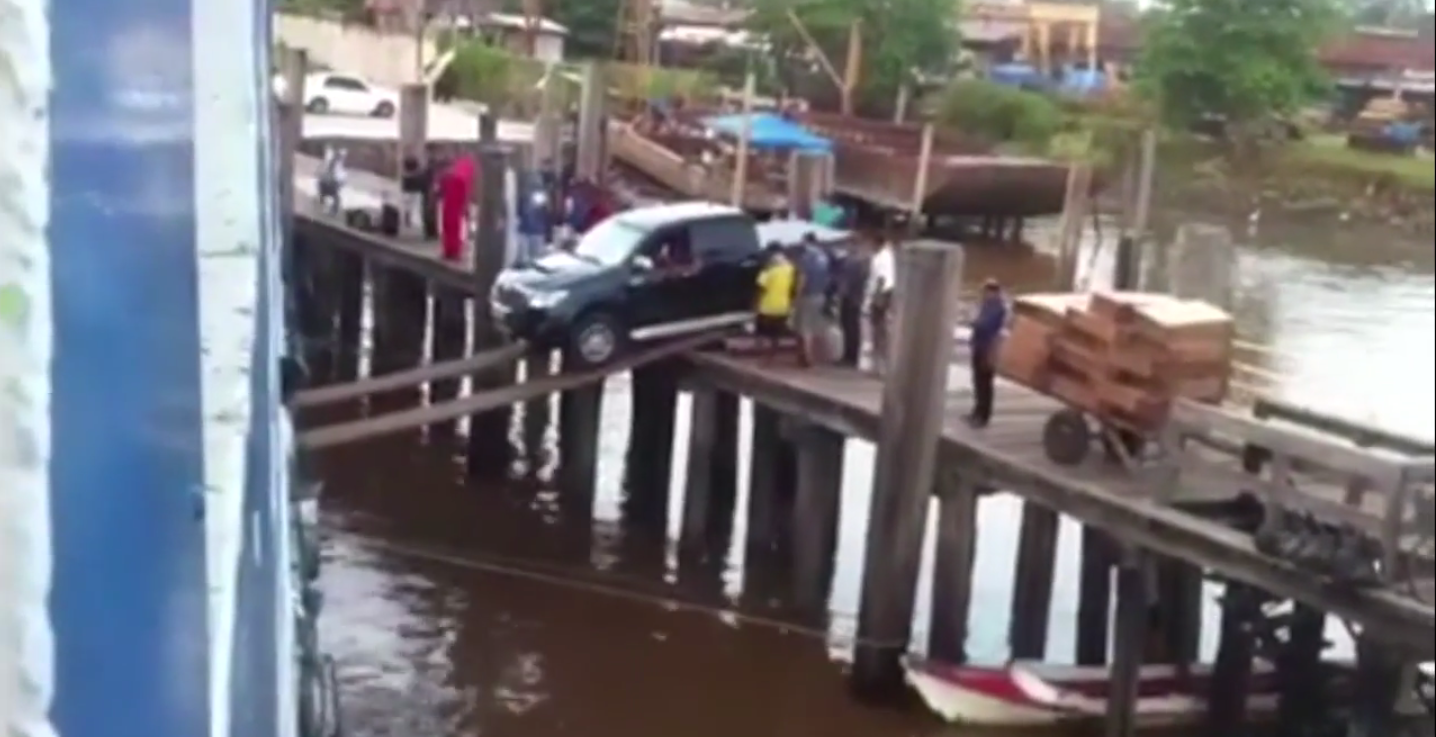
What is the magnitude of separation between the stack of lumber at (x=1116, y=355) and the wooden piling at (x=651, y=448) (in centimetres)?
267

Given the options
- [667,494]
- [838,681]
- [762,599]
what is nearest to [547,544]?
[667,494]

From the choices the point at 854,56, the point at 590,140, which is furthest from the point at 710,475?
the point at 590,140

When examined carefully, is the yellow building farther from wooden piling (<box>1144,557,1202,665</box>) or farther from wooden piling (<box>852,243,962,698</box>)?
wooden piling (<box>1144,557,1202,665</box>)

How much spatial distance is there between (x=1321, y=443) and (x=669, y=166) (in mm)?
11127

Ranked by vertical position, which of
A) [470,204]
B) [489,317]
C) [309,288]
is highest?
[470,204]

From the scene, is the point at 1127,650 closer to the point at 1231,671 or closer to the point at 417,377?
the point at 1231,671

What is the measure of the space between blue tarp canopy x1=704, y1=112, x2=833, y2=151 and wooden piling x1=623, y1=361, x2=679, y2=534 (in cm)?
129

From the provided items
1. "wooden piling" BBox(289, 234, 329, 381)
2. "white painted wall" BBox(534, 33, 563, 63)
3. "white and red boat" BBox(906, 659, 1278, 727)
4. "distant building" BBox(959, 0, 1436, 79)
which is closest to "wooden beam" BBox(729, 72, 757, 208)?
"white painted wall" BBox(534, 33, 563, 63)

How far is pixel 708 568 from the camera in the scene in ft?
28.6

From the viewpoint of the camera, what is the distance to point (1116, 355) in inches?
215

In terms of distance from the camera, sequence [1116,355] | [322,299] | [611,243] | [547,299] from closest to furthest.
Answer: [1116,355]
[547,299]
[611,243]
[322,299]

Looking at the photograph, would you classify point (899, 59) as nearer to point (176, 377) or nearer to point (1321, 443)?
point (1321, 443)

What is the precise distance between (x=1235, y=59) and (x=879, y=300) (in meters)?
6.68

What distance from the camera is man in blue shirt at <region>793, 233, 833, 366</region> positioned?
830 cm
